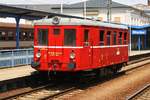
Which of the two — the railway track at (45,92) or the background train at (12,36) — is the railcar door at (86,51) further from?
the background train at (12,36)

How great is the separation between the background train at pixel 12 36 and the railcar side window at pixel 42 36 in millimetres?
16890

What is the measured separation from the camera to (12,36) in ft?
117

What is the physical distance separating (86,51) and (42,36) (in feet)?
6.41

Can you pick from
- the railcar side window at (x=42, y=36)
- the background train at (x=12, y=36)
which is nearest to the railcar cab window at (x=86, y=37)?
the railcar side window at (x=42, y=36)

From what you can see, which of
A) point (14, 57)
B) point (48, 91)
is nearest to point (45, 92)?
point (48, 91)

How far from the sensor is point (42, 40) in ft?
55.4

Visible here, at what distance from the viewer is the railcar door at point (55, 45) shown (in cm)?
1633

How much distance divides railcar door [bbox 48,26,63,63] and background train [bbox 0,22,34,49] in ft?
57.0

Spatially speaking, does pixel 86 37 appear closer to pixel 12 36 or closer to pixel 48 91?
pixel 48 91

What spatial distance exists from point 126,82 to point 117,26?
2.90m

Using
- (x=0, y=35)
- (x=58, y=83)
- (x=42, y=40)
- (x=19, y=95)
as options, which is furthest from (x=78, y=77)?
(x=0, y=35)

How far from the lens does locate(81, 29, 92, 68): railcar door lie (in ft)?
53.9

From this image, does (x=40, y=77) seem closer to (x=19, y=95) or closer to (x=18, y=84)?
(x=18, y=84)

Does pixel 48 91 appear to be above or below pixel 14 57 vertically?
below
